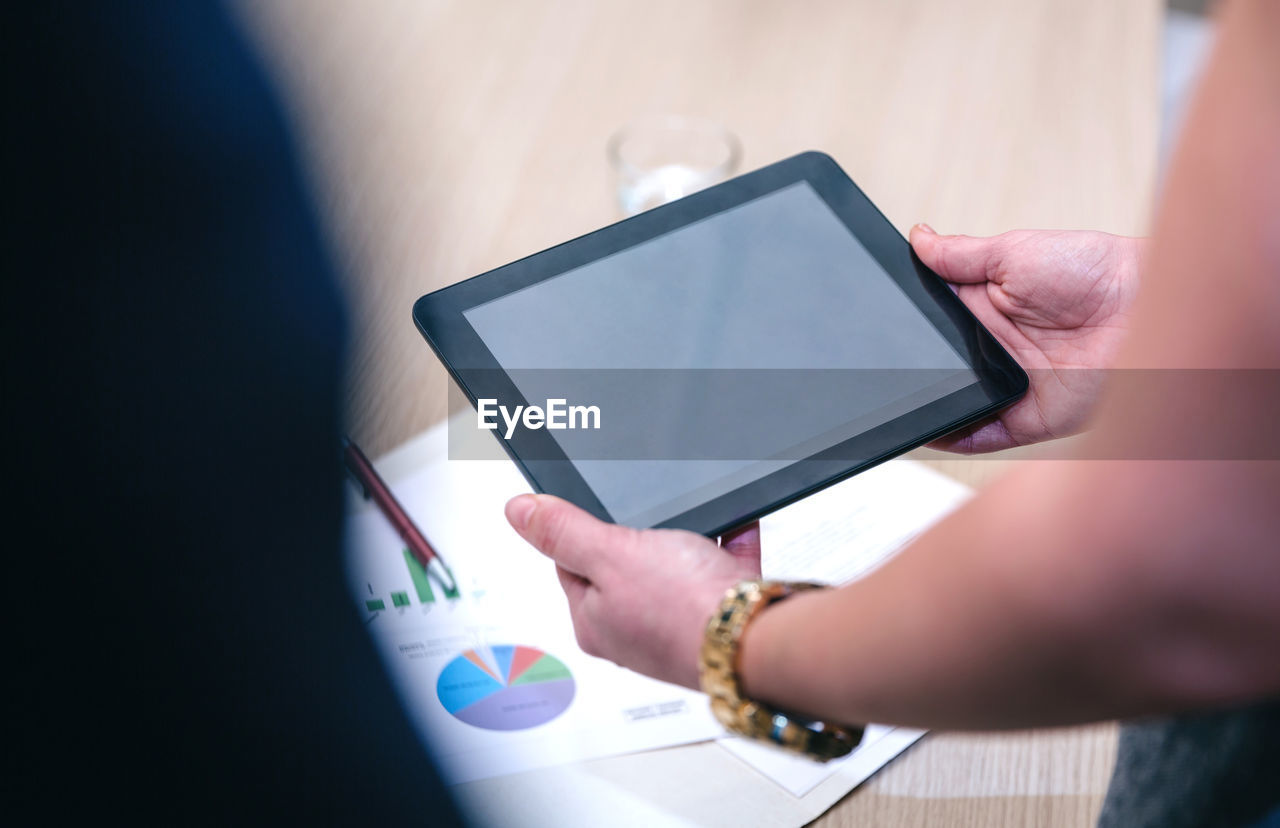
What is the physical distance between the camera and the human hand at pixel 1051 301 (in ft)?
2.43

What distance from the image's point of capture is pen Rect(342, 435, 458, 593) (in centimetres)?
74

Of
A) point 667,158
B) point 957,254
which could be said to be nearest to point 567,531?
point 957,254

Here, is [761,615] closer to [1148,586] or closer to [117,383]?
[1148,586]

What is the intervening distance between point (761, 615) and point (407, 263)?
568 millimetres

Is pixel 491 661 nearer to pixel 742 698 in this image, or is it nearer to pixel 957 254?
pixel 742 698

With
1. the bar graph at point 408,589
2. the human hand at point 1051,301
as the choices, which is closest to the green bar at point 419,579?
the bar graph at point 408,589

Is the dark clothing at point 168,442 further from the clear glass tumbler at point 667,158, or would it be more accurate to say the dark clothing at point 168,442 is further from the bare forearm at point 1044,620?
the clear glass tumbler at point 667,158

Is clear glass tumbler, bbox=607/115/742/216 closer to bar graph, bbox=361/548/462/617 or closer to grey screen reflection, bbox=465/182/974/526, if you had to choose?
grey screen reflection, bbox=465/182/974/526

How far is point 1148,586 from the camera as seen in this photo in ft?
1.13

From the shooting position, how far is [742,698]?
50 cm

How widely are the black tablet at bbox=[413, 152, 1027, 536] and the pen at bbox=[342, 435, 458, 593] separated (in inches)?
6.5

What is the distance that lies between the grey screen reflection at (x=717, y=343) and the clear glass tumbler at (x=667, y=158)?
0.26 metres

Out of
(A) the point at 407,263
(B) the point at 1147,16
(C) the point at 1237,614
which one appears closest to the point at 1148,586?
(C) the point at 1237,614

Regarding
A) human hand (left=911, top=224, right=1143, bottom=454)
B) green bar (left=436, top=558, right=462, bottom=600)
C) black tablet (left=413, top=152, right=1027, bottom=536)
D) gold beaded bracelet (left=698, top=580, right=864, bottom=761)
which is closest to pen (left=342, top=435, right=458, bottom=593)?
green bar (left=436, top=558, right=462, bottom=600)
